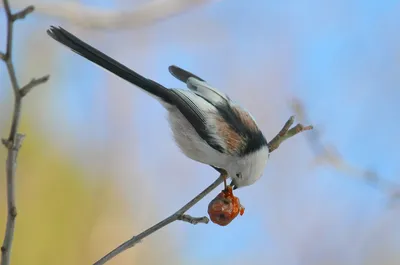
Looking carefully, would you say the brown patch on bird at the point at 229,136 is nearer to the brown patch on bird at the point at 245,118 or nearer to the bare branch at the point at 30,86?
the brown patch on bird at the point at 245,118

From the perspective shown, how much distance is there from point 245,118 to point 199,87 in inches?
5.2

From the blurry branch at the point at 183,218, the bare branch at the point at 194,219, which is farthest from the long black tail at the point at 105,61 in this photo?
the bare branch at the point at 194,219

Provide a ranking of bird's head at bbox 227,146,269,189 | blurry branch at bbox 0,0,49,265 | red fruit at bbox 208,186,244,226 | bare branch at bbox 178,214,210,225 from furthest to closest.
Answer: bird's head at bbox 227,146,269,189, red fruit at bbox 208,186,244,226, bare branch at bbox 178,214,210,225, blurry branch at bbox 0,0,49,265

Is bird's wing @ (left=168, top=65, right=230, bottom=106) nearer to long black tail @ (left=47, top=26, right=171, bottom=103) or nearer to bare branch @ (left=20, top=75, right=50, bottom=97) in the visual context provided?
long black tail @ (left=47, top=26, right=171, bottom=103)

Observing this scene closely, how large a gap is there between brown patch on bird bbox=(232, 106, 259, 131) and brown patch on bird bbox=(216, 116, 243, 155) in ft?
0.16

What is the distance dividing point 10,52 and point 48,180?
233 centimetres

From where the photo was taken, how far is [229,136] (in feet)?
3.82

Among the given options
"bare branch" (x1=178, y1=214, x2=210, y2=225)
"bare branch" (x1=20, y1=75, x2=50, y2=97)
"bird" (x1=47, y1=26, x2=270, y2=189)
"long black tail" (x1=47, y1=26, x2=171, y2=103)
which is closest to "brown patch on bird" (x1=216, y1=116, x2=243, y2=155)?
Result: "bird" (x1=47, y1=26, x2=270, y2=189)

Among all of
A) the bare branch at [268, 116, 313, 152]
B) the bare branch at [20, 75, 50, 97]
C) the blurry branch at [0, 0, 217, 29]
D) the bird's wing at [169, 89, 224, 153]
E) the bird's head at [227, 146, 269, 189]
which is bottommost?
the bare branch at [20, 75, 50, 97]

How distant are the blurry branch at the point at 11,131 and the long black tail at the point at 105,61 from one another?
23 centimetres

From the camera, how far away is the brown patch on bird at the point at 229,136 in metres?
1.15

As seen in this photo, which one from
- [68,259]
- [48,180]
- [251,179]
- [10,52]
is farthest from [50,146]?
[10,52]

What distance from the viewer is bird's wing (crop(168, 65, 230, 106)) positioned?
1.22 meters

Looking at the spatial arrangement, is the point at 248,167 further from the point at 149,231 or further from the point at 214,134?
the point at 149,231
